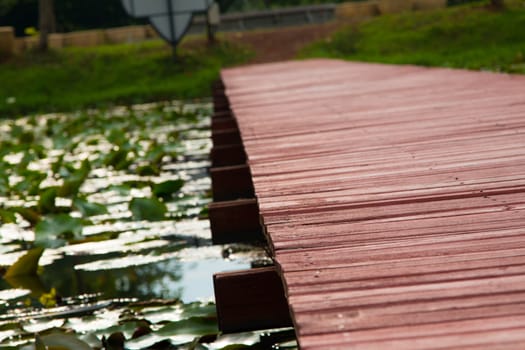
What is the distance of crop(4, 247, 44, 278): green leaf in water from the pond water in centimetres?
2

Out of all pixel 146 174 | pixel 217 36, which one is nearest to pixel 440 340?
pixel 146 174

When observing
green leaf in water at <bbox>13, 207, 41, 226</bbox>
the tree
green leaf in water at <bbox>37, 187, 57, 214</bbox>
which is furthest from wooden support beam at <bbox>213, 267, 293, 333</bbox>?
the tree

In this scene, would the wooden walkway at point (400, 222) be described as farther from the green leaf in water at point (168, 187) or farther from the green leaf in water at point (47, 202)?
the green leaf in water at point (47, 202)

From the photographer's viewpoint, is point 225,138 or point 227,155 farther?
point 225,138

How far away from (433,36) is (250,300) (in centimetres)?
1934

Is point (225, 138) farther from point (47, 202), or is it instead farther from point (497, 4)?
point (497, 4)

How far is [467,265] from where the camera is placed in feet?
5.89

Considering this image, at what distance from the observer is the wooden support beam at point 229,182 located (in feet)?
14.3

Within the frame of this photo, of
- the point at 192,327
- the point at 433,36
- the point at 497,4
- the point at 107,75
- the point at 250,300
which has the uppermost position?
the point at 250,300

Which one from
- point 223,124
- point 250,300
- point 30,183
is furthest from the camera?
point 223,124

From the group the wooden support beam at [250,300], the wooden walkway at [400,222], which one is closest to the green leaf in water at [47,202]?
the wooden walkway at [400,222]

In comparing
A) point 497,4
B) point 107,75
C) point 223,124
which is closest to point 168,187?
point 223,124

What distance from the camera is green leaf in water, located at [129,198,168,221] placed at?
4.35 meters

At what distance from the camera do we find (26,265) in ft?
11.1
